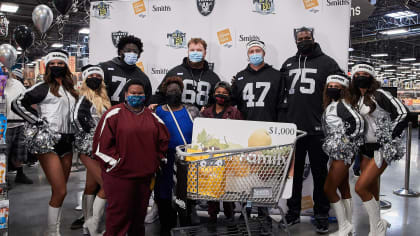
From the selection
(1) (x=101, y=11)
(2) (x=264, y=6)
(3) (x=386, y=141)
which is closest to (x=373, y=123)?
(3) (x=386, y=141)

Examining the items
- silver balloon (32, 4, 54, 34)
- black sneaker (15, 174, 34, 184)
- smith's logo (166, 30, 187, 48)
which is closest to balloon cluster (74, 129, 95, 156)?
smith's logo (166, 30, 187, 48)

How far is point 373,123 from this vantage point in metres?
3.07

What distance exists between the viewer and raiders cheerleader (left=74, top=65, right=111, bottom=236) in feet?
10.1

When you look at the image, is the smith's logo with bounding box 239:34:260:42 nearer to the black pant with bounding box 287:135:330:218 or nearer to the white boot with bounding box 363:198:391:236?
the black pant with bounding box 287:135:330:218

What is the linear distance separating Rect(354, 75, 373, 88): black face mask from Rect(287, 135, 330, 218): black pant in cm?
76

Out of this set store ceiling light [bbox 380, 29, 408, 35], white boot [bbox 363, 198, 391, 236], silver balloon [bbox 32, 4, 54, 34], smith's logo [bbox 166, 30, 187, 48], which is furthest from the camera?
store ceiling light [bbox 380, 29, 408, 35]

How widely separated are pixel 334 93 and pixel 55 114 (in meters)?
2.62

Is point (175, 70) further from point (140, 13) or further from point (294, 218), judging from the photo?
point (294, 218)

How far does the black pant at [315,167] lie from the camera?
3699mm

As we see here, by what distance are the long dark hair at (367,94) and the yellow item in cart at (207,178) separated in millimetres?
1700

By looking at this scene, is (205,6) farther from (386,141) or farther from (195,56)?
(386,141)

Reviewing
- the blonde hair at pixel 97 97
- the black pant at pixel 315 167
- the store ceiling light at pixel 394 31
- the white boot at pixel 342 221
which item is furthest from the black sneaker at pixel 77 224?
the store ceiling light at pixel 394 31

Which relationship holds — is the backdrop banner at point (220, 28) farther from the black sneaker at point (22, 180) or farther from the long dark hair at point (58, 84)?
the black sneaker at point (22, 180)

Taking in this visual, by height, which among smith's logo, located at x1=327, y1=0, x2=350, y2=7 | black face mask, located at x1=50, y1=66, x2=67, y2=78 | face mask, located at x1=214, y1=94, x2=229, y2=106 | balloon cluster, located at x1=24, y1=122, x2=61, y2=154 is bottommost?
balloon cluster, located at x1=24, y1=122, x2=61, y2=154
